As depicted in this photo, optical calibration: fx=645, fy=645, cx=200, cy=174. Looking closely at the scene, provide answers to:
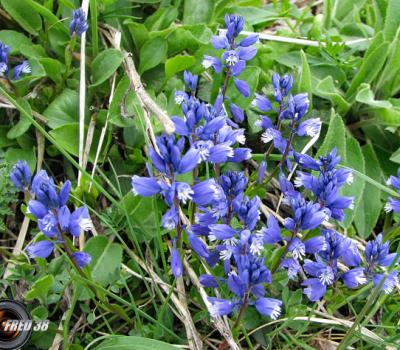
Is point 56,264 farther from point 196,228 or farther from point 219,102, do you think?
point 219,102

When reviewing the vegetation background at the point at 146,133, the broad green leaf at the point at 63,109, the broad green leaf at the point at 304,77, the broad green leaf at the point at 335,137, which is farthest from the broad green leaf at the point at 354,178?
the broad green leaf at the point at 63,109

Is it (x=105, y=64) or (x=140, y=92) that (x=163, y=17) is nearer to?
(x=105, y=64)

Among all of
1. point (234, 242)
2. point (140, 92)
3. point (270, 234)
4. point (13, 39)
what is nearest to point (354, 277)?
point (270, 234)

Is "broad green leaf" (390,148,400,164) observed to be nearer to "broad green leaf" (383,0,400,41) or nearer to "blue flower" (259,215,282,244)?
"broad green leaf" (383,0,400,41)

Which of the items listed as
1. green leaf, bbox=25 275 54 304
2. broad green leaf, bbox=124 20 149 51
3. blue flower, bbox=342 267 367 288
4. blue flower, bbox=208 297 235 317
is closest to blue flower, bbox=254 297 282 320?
blue flower, bbox=208 297 235 317

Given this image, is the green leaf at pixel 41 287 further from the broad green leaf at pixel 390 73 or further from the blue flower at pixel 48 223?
the broad green leaf at pixel 390 73

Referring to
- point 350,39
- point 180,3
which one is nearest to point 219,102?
point 180,3
